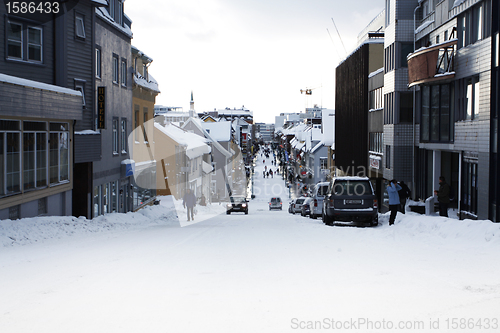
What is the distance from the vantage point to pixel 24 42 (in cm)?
1800

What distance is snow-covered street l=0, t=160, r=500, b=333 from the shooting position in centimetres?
541

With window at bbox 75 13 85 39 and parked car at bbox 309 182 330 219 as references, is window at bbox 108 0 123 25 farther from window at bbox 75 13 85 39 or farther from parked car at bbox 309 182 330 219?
parked car at bbox 309 182 330 219

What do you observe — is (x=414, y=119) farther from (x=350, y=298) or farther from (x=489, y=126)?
(x=350, y=298)

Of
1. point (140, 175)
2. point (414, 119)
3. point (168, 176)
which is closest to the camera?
point (414, 119)

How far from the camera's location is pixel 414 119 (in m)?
27.4

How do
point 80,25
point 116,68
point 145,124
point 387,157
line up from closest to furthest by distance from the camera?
point 80,25, point 116,68, point 387,157, point 145,124

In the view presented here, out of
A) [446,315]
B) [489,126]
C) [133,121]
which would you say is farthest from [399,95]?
[446,315]

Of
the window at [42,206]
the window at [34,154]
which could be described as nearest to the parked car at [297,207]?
the window at [42,206]

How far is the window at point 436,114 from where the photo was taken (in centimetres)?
2208

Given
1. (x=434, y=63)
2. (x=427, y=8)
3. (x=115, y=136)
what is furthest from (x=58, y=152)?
(x=427, y=8)

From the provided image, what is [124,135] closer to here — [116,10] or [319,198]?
[116,10]

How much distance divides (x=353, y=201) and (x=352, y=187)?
19.4 inches

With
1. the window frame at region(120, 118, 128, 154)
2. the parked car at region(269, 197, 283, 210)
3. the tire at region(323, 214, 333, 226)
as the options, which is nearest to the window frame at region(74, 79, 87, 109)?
the window frame at region(120, 118, 128, 154)

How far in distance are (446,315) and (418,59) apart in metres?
18.8
